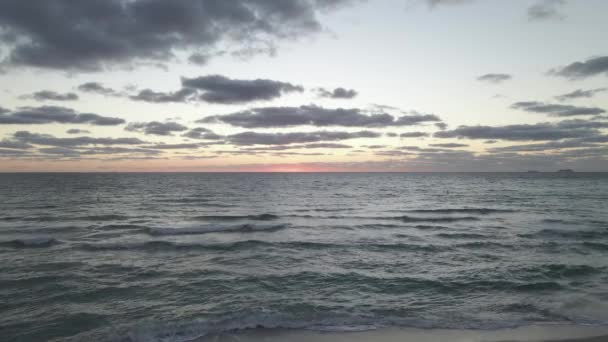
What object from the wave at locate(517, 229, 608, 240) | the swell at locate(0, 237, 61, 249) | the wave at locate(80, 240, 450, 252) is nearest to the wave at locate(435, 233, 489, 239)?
the wave at locate(517, 229, 608, 240)

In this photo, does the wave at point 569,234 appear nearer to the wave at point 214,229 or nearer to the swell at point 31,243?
the wave at point 214,229

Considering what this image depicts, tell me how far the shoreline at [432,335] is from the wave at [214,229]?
16.9 meters

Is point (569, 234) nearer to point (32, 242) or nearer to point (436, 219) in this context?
point (436, 219)

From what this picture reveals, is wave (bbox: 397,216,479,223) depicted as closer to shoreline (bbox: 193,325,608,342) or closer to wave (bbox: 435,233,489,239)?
wave (bbox: 435,233,489,239)

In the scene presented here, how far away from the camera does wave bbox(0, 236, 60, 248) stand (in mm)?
20000

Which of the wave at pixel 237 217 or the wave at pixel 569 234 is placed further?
the wave at pixel 237 217

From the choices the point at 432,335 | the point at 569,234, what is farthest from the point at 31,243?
the point at 569,234

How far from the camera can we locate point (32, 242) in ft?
66.8

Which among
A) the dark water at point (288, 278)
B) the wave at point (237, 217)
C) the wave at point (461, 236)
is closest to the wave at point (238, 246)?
the dark water at point (288, 278)

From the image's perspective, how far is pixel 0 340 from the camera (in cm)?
871

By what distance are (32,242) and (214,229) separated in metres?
11.6

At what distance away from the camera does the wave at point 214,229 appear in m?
→ 24.9

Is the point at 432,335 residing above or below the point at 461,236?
above

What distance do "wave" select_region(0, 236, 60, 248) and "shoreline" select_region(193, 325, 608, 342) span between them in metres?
17.7
